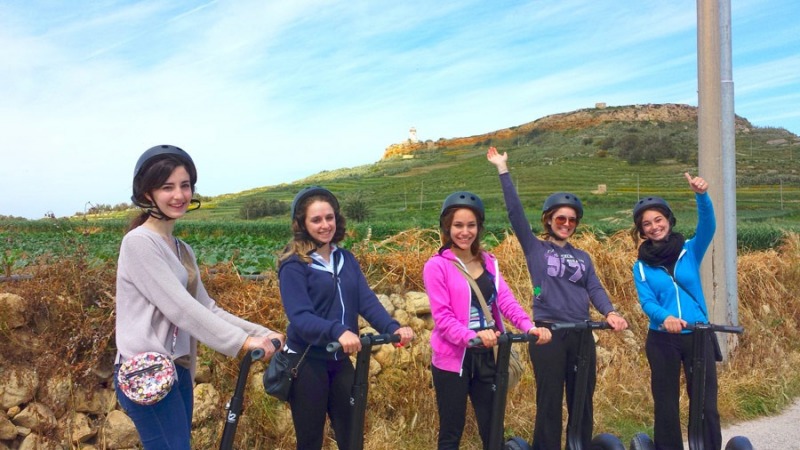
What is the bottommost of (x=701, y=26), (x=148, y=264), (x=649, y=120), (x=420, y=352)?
(x=420, y=352)

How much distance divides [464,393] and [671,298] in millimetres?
1621

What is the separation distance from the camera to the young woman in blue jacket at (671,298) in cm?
424

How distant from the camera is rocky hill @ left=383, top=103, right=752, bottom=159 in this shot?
150 feet

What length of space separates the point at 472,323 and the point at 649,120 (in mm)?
52035

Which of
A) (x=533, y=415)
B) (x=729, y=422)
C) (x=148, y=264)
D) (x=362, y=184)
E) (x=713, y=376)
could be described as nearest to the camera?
(x=148, y=264)

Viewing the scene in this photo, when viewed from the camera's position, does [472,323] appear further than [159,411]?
Yes

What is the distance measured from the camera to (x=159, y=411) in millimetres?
2660

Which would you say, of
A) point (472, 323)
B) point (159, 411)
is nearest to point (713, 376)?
point (472, 323)

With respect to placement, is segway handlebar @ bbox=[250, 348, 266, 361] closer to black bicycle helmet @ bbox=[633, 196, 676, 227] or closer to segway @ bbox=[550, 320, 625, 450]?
segway @ bbox=[550, 320, 625, 450]

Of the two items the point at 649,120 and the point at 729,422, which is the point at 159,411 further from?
the point at 649,120

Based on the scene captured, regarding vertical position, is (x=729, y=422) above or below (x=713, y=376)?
below

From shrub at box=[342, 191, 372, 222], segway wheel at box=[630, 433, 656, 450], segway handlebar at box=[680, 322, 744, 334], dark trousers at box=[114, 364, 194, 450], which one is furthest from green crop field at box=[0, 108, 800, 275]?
dark trousers at box=[114, 364, 194, 450]

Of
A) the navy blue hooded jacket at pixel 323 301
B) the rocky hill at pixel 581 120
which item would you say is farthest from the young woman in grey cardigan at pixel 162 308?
the rocky hill at pixel 581 120

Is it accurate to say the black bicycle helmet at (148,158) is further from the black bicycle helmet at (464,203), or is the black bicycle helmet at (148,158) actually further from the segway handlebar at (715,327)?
the segway handlebar at (715,327)
